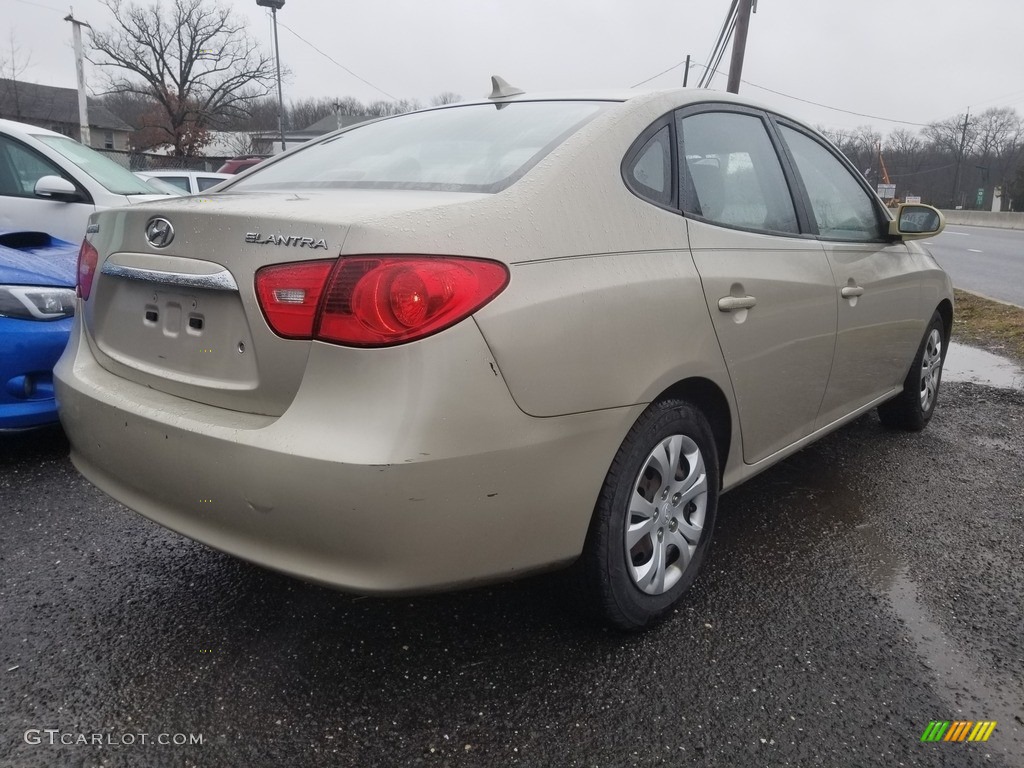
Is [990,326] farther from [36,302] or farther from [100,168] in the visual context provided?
[100,168]

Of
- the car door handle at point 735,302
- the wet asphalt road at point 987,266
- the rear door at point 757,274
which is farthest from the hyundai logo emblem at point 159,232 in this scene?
the wet asphalt road at point 987,266

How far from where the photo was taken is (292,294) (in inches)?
68.2

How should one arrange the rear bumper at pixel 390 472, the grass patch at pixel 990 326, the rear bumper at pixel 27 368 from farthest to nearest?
the grass patch at pixel 990 326, the rear bumper at pixel 27 368, the rear bumper at pixel 390 472

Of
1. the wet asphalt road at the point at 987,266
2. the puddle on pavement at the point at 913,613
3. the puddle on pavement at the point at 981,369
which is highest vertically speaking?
the puddle on pavement at the point at 913,613

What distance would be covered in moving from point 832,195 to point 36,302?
Answer: 3.48 m

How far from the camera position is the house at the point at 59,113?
143ft

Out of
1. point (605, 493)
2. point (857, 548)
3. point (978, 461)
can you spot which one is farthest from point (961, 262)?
point (605, 493)

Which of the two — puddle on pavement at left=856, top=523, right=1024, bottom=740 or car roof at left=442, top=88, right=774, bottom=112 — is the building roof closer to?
car roof at left=442, top=88, right=774, bottom=112

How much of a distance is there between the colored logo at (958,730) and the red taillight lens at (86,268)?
2.54m

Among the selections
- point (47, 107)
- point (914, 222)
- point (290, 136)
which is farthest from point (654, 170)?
point (47, 107)

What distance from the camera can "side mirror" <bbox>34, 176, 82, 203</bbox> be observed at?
5586 mm

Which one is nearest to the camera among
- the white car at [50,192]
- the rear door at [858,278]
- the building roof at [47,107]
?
the rear door at [858,278]

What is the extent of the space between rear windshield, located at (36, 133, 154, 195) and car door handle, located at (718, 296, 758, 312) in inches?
213

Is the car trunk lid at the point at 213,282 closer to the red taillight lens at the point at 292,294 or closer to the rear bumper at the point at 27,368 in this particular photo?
the red taillight lens at the point at 292,294
